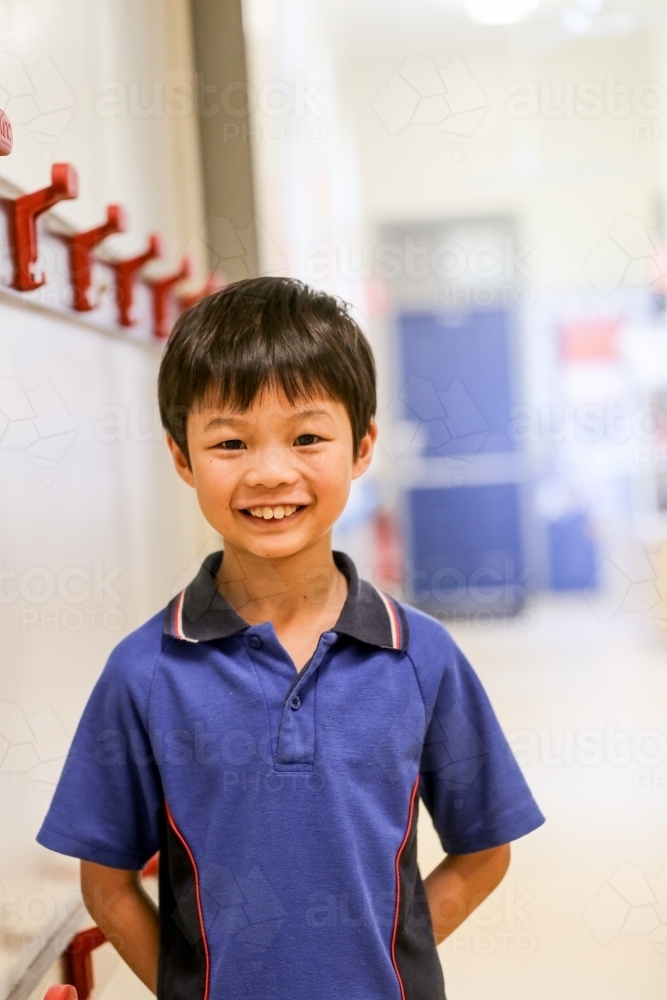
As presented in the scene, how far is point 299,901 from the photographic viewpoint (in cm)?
69

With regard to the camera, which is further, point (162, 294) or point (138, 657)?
point (162, 294)

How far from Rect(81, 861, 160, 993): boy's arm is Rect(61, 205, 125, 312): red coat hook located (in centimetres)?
46

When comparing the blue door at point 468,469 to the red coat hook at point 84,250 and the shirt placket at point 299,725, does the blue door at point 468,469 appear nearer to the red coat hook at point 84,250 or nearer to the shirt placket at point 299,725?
the red coat hook at point 84,250

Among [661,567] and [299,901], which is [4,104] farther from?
[661,567]

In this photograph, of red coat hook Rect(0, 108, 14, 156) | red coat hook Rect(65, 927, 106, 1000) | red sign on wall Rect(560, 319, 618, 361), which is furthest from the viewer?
red sign on wall Rect(560, 319, 618, 361)

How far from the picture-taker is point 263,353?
0.69 meters

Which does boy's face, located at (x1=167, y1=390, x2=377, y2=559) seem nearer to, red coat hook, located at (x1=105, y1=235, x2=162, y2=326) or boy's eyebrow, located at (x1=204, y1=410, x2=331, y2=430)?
boy's eyebrow, located at (x1=204, y1=410, x2=331, y2=430)

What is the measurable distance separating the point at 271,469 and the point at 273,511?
32 millimetres

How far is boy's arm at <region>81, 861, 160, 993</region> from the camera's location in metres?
0.75

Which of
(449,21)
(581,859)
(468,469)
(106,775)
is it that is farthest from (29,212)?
(468,469)

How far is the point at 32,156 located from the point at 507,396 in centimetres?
414

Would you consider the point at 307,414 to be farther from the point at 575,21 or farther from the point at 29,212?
the point at 575,21

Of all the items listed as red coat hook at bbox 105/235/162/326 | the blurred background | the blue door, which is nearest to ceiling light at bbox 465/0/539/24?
the blurred background

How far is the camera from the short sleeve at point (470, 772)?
753 millimetres
